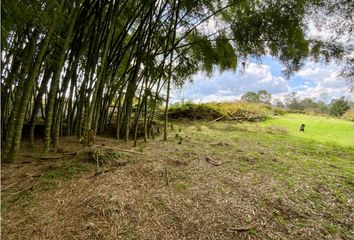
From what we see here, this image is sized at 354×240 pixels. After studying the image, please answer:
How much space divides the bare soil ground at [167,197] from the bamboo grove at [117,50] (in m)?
0.52

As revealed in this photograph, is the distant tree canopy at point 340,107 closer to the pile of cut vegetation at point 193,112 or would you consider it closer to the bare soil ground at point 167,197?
the pile of cut vegetation at point 193,112

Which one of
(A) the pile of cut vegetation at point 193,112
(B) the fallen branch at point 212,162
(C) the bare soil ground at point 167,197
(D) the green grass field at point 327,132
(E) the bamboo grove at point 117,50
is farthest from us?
(A) the pile of cut vegetation at point 193,112

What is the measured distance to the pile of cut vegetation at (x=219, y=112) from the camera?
25.5 ft

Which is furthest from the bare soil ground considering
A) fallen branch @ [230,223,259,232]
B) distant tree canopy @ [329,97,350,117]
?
distant tree canopy @ [329,97,350,117]

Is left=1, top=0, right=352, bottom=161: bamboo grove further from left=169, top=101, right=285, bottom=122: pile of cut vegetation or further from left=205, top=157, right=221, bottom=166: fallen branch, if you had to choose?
left=169, top=101, right=285, bottom=122: pile of cut vegetation

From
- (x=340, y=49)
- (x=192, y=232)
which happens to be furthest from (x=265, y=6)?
(x=192, y=232)

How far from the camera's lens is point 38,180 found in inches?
84.7

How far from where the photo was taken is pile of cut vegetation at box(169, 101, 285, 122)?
7.77 meters

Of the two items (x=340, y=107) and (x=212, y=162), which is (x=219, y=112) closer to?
(x=212, y=162)

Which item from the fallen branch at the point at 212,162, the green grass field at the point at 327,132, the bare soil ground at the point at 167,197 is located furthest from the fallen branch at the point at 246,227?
the green grass field at the point at 327,132

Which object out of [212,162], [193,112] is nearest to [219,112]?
[193,112]

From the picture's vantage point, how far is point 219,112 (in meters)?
7.99

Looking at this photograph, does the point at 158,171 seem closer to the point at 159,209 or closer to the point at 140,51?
the point at 159,209

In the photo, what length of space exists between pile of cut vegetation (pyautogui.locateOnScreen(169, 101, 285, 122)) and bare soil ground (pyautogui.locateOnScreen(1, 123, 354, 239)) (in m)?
4.57
